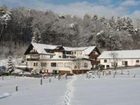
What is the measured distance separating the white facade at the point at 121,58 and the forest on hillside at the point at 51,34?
1994cm

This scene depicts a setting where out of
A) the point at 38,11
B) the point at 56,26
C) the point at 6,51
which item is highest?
the point at 38,11

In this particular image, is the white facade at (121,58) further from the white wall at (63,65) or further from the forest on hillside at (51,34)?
the forest on hillside at (51,34)

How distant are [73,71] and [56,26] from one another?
44.7 m

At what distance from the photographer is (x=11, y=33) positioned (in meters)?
121

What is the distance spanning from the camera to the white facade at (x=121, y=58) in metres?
91.6

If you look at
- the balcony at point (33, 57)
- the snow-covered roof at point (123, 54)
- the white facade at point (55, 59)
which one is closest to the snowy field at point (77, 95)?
the white facade at point (55, 59)

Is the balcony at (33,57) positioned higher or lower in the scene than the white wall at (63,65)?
higher

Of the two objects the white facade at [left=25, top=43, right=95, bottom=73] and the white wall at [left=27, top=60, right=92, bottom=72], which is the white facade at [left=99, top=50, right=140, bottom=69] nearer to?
the white facade at [left=25, top=43, right=95, bottom=73]

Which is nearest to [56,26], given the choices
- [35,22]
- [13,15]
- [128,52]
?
[35,22]

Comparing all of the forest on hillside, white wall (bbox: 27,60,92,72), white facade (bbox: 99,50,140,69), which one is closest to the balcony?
white wall (bbox: 27,60,92,72)

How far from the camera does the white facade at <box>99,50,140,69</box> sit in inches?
3607

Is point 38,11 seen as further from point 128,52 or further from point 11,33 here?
point 128,52

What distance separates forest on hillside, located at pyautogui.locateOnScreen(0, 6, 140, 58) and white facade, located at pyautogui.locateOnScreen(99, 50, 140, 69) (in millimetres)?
19943

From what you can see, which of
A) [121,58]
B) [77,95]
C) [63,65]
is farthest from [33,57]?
[77,95]
